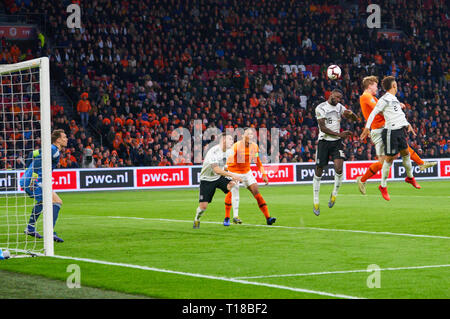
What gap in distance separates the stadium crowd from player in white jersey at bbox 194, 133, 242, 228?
1611cm

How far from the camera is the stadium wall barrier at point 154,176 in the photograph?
30.9 meters

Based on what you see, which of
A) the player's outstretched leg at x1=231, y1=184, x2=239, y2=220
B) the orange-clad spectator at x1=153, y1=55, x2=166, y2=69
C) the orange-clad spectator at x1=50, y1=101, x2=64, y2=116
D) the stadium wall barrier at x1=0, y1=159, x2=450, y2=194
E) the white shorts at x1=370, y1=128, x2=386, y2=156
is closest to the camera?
the white shorts at x1=370, y1=128, x2=386, y2=156

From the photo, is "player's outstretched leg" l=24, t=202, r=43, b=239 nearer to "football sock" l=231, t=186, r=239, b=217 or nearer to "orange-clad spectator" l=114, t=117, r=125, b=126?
"football sock" l=231, t=186, r=239, b=217

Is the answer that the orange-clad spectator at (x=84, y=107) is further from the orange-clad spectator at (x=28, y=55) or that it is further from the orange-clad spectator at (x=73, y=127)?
the orange-clad spectator at (x=28, y=55)

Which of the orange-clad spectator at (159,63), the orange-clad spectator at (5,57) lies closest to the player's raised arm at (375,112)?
the orange-clad spectator at (5,57)

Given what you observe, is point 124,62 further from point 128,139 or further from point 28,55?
point 128,139

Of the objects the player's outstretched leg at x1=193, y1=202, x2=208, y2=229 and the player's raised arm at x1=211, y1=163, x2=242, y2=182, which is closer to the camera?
the player's raised arm at x1=211, y1=163, x2=242, y2=182

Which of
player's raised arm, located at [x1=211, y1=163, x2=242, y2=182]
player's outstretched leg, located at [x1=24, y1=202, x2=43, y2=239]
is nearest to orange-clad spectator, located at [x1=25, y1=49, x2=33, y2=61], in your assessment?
player's raised arm, located at [x1=211, y1=163, x2=242, y2=182]

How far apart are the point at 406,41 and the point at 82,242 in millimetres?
34281

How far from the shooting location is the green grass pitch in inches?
338

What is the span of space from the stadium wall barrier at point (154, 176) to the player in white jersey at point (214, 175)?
1507 centimetres

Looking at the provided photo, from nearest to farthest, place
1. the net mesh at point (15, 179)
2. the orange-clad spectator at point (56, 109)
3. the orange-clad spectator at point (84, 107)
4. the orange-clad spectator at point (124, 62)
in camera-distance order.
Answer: the net mesh at point (15, 179)
the orange-clad spectator at point (56, 109)
the orange-clad spectator at point (84, 107)
the orange-clad spectator at point (124, 62)

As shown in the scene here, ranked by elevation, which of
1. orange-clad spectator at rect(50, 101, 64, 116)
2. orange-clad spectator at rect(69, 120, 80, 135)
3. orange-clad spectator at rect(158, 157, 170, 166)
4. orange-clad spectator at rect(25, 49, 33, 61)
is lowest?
orange-clad spectator at rect(158, 157, 170, 166)

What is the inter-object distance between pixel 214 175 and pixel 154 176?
17.5m
